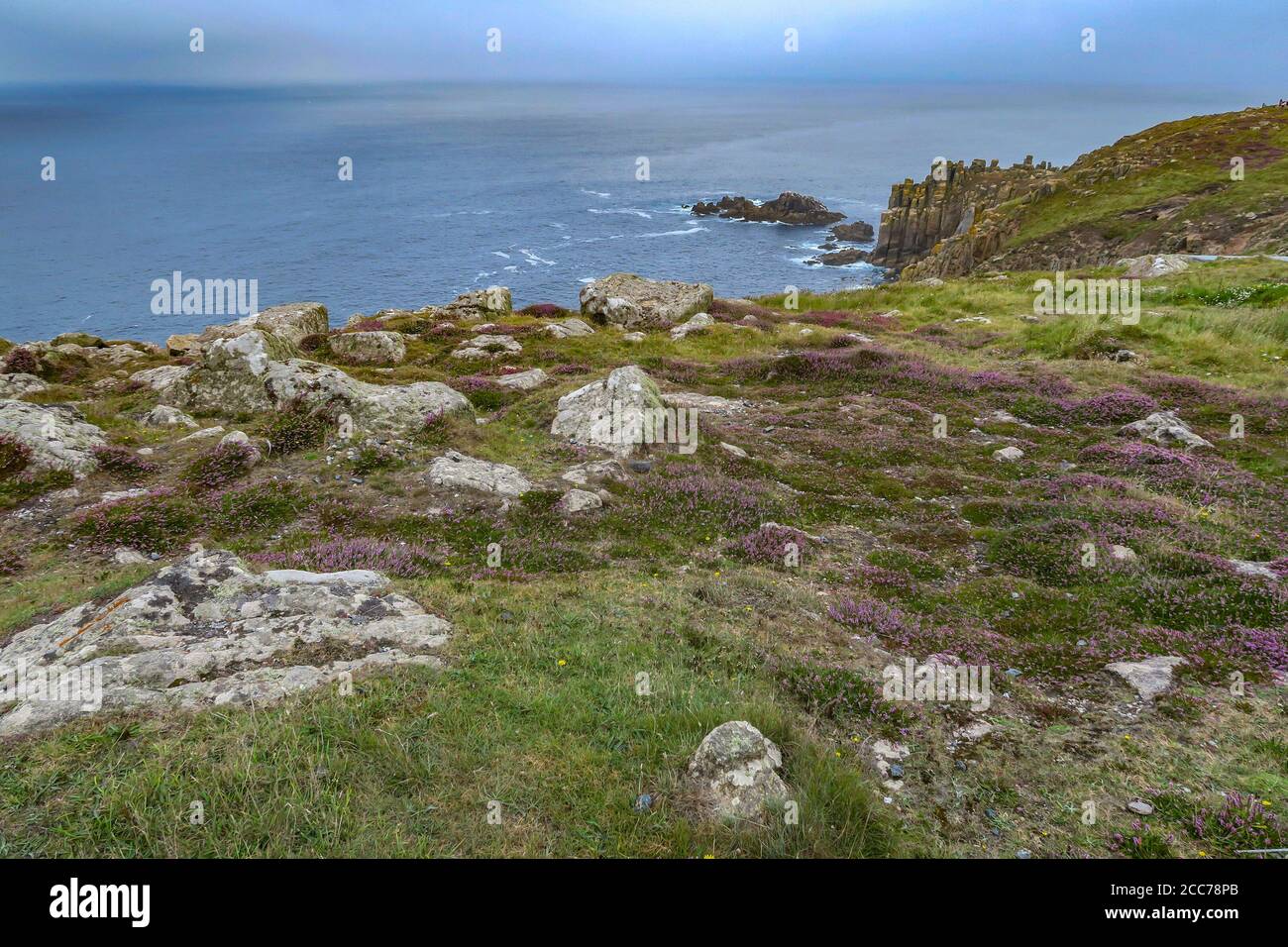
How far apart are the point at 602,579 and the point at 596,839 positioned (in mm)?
7014

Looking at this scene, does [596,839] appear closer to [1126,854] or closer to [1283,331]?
[1126,854]

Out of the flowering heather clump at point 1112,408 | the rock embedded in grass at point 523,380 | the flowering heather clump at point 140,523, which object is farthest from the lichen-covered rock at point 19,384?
the flowering heather clump at point 1112,408

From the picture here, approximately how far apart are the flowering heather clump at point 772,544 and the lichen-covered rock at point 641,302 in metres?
31.8

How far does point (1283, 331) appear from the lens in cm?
3144

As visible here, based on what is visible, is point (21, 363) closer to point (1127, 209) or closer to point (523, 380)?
point (523, 380)

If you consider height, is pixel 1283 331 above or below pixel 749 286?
below

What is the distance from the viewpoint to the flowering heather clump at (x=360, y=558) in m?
12.6

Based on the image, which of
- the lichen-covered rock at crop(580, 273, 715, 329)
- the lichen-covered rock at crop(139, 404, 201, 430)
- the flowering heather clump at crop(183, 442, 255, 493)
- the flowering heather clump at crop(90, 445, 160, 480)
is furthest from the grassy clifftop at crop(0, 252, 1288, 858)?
the lichen-covered rock at crop(580, 273, 715, 329)

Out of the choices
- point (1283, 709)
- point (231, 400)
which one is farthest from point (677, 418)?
point (231, 400)

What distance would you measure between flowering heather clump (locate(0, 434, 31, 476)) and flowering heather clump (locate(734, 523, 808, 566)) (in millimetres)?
18373

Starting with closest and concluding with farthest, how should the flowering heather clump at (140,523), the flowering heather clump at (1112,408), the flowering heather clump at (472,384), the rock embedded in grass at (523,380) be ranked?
the flowering heather clump at (140,523), the flowering heather clump at (1112,408), the flowering heather clump at (472,384), the rock embedded in grass at (523,380)

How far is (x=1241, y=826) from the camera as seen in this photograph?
708cm

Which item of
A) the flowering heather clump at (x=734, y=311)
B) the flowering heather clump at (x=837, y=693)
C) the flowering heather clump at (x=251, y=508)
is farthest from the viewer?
the flowering heather clump at (x=734, y=311)

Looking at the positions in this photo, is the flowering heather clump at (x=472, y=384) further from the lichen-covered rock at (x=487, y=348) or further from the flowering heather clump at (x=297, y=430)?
the lichen-covered rock at (x=487, y=348)
